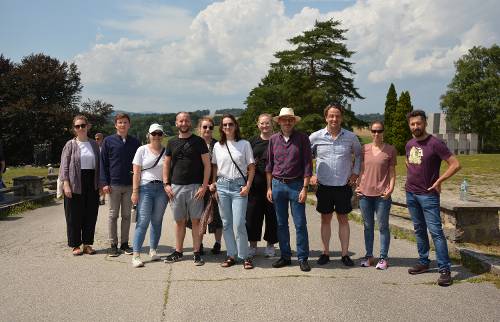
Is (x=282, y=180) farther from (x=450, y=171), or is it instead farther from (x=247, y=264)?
(x=450, y=171)

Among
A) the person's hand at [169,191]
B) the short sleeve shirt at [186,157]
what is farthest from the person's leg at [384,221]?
the person's hand at [169,191]

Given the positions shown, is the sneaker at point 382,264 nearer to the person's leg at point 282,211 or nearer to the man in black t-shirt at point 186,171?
the person's leg at point 282,211

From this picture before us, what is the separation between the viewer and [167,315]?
3873mm

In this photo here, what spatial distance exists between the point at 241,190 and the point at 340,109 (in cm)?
158

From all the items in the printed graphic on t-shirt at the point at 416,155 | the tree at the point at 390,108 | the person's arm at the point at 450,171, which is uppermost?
the tree at the point at 390,108

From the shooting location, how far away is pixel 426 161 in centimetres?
496

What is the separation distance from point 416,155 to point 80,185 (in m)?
4.44

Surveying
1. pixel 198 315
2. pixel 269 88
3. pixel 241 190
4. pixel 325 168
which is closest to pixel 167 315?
pixel 198 315

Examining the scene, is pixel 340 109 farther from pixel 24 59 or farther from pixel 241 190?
pixel 24 59

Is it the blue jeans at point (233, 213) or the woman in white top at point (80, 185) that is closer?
the blue jeans at point (233, 213)

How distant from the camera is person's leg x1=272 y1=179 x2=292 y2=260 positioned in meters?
5.33

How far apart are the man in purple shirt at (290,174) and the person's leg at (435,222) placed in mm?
1372

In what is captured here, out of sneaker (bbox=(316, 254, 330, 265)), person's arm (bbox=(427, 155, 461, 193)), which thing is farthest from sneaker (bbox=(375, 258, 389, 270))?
person's arm (bbox=(427, 155, 461, 193))

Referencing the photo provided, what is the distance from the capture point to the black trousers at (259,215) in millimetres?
5844
